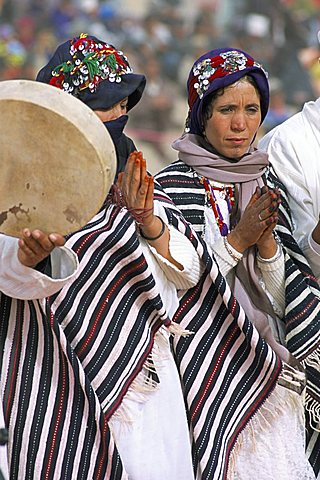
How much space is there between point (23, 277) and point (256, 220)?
1014 mm

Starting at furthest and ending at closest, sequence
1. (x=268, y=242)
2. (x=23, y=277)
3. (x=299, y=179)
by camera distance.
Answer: (x=299, y=179) < (x=268, y=242) < (x=23, y=277)

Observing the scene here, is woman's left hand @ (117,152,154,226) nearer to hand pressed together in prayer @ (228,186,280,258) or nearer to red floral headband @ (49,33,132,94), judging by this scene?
red floral headband @ (49,33,132,94)

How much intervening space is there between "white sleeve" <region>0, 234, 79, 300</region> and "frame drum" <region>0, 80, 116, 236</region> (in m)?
0.13

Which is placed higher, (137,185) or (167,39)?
(167,39)

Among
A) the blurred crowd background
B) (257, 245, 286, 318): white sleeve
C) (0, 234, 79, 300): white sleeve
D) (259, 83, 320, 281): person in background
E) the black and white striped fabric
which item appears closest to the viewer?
(0, 234, 79, 300): white sleeve

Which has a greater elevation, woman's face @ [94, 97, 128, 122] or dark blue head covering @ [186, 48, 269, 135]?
dark blue head covering @ [186, 48, 269, 135]

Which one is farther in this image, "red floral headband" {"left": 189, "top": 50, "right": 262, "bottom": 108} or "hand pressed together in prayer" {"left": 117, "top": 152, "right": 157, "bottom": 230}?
"red floral headband" {"left": 189, "top": 50, "right": 262, "bottom": 108}

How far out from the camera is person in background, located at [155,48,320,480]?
12.5ft

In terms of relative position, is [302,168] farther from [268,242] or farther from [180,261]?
[180,261]

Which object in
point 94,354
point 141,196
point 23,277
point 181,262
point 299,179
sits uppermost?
point 299,179

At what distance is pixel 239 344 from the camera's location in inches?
150

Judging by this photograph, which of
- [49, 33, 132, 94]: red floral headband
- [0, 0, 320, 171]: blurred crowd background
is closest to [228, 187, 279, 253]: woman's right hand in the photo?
[49, 33, 132, 94]: red floral headband

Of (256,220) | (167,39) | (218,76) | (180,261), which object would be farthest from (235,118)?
(167,39)

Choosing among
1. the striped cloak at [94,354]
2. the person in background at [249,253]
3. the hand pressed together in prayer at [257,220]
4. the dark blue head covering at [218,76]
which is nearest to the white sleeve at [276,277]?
the person in background at [249,253]
